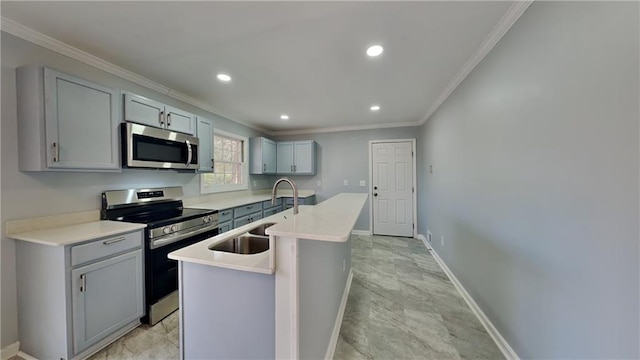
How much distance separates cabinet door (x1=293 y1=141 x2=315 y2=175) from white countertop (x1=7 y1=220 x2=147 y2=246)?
325cm

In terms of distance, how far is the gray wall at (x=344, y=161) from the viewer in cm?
480

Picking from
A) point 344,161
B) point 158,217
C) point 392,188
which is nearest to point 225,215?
point 158,217

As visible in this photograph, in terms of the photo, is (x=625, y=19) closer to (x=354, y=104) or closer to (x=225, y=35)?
(x=225, y=35)

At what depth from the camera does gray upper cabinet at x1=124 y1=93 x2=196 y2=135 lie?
2121 mm

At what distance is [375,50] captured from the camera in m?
1.95

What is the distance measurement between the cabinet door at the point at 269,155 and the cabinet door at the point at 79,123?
259 centimetres

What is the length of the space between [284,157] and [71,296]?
3.80 meters

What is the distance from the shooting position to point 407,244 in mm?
4180

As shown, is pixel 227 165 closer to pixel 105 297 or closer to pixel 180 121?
pixel 180 121

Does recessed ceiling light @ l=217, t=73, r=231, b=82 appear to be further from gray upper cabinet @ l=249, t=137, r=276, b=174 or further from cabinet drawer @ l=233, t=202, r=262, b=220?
gray upper cabinet @ l=249, t=137, r=276, b=174

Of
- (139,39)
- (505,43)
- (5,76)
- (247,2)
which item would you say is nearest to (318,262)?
(247,2)

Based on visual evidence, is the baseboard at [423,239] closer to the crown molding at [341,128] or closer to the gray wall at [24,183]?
the crown molding at [341,128]

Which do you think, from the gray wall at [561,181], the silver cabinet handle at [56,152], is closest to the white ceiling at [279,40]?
the gray wall at [561,181]

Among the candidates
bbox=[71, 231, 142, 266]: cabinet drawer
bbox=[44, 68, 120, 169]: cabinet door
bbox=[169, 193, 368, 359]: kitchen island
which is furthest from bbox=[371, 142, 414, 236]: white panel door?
bbox=[44, 68, 120, 169]: cabinet door
